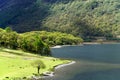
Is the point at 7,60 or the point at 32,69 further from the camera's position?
the point at 7,60

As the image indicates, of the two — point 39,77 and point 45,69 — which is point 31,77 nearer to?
point 39,77

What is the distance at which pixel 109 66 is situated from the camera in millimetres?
167375

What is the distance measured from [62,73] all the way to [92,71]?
51.4 feet

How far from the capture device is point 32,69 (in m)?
136

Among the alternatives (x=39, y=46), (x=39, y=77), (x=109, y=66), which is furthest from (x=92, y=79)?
(x=39, y=46)

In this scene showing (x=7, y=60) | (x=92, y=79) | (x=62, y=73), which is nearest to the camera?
(x=92, y=79)

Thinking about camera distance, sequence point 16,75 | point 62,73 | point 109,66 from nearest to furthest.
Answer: point 16,75 < point 62,73 < point 109,66

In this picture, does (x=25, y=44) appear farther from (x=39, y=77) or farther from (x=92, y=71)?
(x=39, y=77)

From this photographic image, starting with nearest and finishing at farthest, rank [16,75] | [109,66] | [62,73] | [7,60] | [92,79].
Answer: [16,75] < [92,79] < [62,73] < [7,60] < [109,66]

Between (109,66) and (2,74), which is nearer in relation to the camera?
(2,74)

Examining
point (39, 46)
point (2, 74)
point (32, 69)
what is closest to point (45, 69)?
point (32, 69)

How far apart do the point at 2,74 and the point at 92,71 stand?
44074 millimetres

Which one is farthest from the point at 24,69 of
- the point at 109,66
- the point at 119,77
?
the point at 109,66

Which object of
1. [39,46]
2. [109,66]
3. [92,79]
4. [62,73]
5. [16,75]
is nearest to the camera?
[16,75]
